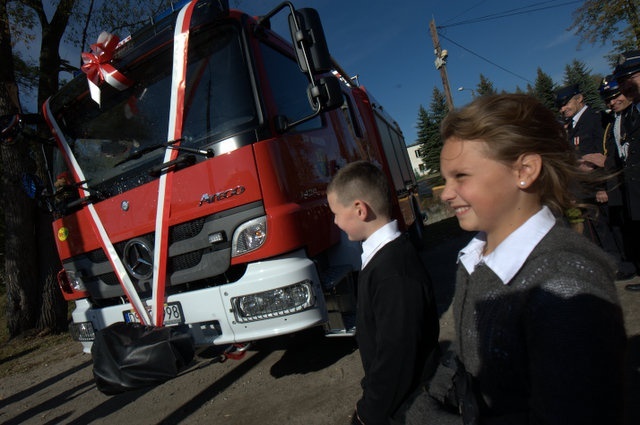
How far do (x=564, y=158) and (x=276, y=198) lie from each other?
1886 mm

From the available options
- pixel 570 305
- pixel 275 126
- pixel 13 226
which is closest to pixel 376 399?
pixel 570 305

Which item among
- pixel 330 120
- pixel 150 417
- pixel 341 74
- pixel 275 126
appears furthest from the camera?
pixel 341 74

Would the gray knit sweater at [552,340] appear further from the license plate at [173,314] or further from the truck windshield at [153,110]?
the license plate at [173,314]

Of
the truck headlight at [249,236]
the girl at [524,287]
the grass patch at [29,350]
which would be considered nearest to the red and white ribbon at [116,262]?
the truck headlight at [249,236]

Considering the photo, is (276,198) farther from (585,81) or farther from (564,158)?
(585,81)

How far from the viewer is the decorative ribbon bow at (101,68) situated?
319 centimetres

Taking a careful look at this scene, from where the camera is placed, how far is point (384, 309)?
1.49m

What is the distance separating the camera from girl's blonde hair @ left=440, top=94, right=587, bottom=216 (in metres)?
1.05

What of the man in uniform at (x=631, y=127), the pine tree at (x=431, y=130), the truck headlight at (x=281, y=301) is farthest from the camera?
the pine tree at (x=431, y=130)

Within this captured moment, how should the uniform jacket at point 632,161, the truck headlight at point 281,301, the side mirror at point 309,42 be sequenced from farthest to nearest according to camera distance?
the uniform jacket at point 632,161 < the side mirror at point 309,42 < the truck headlight at point 281,301

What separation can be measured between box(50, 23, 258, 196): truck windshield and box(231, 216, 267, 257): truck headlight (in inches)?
25.1

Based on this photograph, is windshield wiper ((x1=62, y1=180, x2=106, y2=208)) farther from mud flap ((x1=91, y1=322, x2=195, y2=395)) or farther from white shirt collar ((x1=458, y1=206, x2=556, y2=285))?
white shirt collar ((x1=458, y1=206, x2=556, y2=285))

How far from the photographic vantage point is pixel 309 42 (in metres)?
2.88

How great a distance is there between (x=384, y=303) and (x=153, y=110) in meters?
2.53
